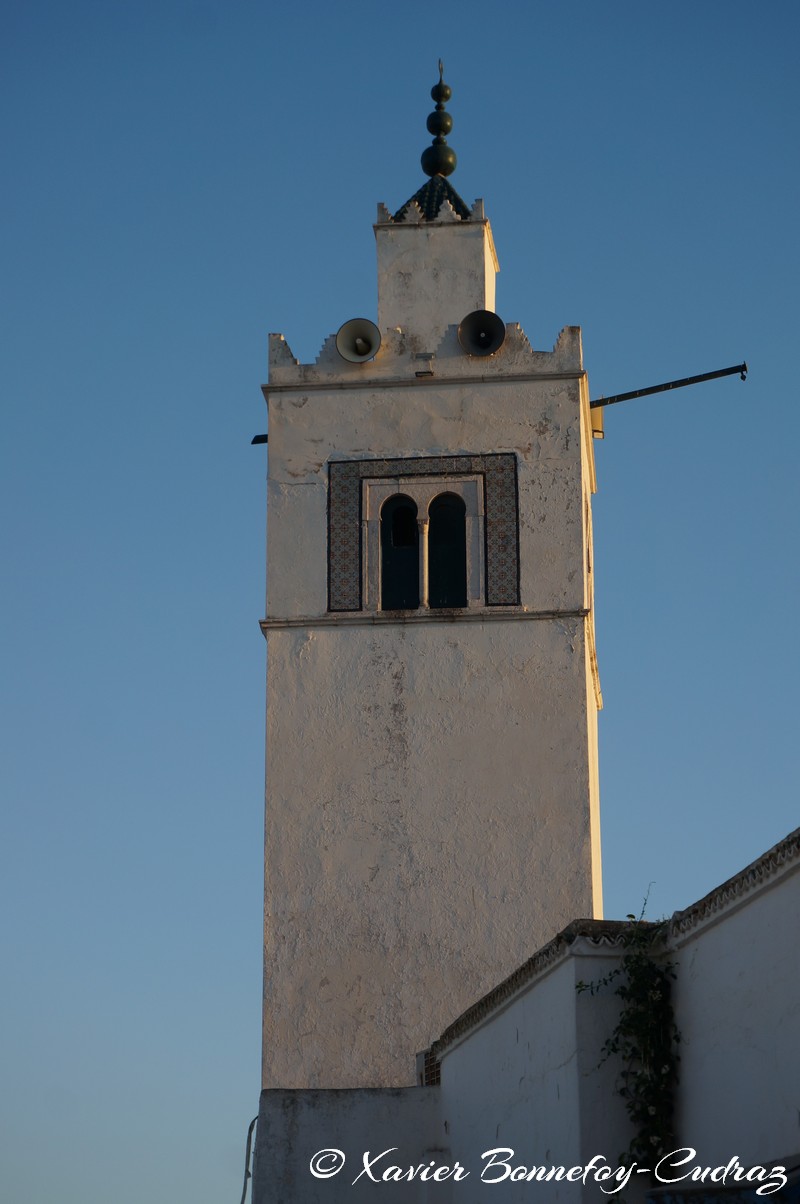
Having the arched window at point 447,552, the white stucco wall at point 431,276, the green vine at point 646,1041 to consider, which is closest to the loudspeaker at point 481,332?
the white stucco wall at point 431,276

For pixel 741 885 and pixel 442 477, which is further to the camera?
pixel 442 477

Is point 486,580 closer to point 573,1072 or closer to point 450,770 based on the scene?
point 450,770

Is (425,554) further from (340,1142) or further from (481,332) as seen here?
(340,1142)

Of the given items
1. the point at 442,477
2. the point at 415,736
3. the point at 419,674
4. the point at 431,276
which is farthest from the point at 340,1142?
the point at 431,276

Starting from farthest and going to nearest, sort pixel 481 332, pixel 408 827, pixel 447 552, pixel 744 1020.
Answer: pixel 481 332
pixel 447 552
pixel 408 827
pixel 744 1020

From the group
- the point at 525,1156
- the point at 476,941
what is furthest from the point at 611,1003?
the point at 476,941

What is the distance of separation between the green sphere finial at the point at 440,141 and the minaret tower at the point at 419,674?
1.45 m

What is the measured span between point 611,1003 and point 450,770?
23.5 feet

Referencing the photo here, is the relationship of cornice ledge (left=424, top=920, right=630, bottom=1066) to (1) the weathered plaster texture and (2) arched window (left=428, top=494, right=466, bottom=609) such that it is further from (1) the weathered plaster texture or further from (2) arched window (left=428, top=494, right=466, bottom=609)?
(2) arched window (left=428, top=494, right=466, bottom=609)

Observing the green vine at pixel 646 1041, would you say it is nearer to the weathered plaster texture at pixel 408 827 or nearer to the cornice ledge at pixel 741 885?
the cornice ledge at pixel 741 885

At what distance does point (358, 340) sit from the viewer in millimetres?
15789

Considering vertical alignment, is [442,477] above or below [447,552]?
above

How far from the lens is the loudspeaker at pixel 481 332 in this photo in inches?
615

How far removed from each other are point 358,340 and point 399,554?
1860 mm
